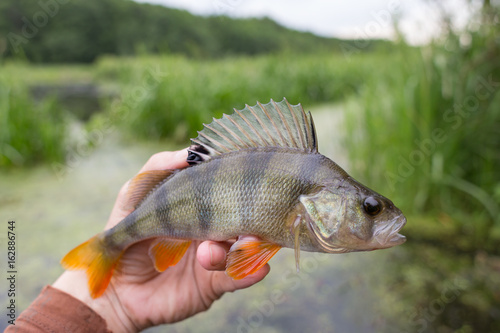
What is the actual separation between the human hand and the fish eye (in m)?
0.71

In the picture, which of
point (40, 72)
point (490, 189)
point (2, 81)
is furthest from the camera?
point (40, 72)

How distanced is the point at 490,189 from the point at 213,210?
308 cm

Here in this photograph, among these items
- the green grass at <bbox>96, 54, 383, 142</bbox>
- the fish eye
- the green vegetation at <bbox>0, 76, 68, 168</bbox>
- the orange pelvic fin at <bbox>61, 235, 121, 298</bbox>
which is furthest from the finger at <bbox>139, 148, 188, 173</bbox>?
the green vegetation at <bbox>0, 76, 68, 168</bbox>

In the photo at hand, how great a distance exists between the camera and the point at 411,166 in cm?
343

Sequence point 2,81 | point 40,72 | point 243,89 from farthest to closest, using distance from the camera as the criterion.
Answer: point 40,72
point 243,89
point 2,81

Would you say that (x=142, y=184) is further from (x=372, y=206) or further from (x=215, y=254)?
(x=372, y=206)

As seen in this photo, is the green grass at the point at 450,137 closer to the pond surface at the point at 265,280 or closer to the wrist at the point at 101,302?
the pond surface at the point at 265,280

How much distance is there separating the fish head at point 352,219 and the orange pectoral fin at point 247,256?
0.16 m

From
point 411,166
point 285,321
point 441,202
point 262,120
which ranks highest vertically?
point 262,120

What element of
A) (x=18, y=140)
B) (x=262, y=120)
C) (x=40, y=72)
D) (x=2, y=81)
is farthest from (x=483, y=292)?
(x=40, y=72)

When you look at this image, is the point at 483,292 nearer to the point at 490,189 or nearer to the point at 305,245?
the point at 490,189

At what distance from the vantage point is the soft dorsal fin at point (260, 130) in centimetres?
108

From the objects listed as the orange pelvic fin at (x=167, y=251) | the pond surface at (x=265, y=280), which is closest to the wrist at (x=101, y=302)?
the orange pelvic fin at (x=167, y=251)

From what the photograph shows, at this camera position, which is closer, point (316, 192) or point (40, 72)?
point (316, 192)
